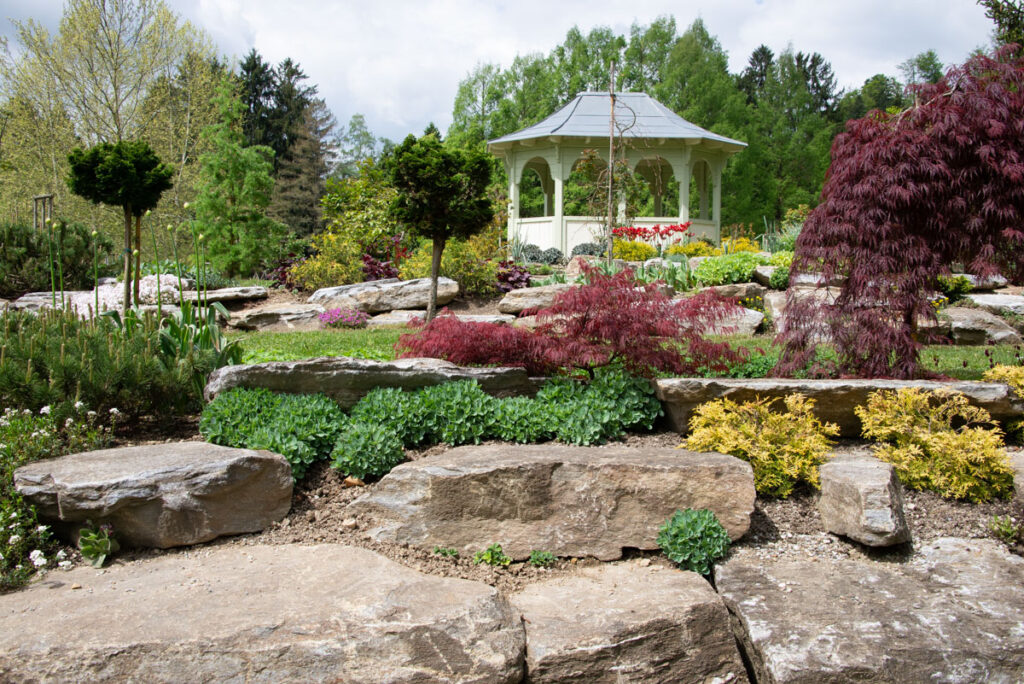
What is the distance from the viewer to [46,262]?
1302cm

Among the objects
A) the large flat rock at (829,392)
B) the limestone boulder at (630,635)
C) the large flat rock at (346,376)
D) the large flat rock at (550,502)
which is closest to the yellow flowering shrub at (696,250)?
the large flat rock at (829,392)

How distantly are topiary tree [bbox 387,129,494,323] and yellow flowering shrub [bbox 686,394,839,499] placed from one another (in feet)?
15.8

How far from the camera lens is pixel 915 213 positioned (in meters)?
5.53

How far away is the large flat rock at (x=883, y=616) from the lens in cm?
329

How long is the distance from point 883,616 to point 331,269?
38.1 ft

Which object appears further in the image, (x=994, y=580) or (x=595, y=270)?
(x=595, y=270)

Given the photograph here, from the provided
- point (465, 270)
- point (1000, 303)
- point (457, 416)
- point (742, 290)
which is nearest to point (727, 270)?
point (742, 290)

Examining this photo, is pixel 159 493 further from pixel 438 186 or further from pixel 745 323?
pixel 745 323

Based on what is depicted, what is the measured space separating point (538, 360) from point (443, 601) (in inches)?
102

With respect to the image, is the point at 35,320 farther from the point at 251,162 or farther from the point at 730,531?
the point at 251,162

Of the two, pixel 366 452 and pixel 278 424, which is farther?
pixel 278 424

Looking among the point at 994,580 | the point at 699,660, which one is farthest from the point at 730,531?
the point at 994,580

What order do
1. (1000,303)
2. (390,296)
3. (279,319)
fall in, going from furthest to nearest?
1. (390,296)
2. (279,319)
3. (1000,303)

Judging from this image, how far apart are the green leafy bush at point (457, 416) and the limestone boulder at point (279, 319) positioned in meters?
6.37
